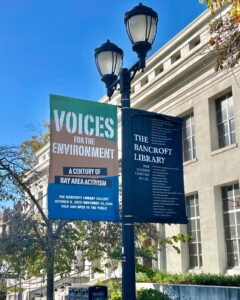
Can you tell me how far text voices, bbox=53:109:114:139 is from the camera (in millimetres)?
7109

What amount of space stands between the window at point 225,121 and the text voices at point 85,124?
13148mm

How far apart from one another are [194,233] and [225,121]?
5168mm

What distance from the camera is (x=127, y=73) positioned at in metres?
7.61

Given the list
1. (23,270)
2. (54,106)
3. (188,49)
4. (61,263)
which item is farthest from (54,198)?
(188,49)

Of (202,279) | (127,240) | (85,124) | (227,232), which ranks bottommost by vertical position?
(202,279)

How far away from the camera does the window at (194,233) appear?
20875 mm

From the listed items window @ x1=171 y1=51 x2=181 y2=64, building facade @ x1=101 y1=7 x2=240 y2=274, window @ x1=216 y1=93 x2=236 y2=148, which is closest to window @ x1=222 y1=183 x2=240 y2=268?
building facade @ x1=101 y1=7 x2=240 y2=274

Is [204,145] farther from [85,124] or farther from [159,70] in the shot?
[85,124]

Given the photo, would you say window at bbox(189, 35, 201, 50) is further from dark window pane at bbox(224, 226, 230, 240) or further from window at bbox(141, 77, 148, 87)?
dark window pane at bbox(224, 226, 230, 240)

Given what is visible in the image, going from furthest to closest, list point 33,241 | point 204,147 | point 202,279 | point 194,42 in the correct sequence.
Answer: point 194,42, point 204,147, point 202,279, point 33,241

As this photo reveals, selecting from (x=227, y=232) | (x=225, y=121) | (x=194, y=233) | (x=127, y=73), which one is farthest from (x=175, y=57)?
(x=127, y=73)

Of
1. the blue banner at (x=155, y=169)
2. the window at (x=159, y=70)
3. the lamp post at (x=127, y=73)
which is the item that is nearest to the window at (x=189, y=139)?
the window at (x=159, y=70)

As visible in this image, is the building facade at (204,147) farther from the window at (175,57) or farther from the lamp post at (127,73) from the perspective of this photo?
the lamp post at (127,73)

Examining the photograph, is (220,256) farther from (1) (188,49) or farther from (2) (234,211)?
(1) (188,49)
